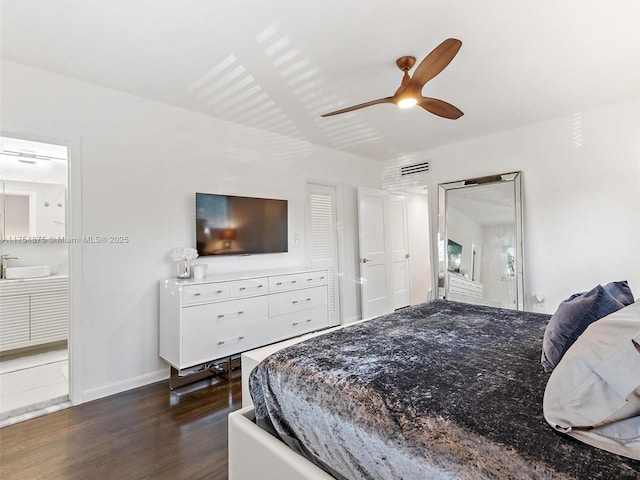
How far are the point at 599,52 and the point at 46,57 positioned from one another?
391 cm

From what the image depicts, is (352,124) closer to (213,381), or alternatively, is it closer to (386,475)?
(213,381)

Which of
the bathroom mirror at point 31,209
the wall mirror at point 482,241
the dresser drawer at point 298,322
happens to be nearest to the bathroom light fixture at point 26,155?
the bathroom mirror at point 31,209

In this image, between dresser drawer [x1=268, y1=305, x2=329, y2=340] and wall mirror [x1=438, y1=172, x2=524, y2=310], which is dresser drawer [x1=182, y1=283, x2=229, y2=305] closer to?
dresser drawer [x1=268, y1=305, x2=329, y2=340]

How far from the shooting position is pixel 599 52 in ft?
7.47

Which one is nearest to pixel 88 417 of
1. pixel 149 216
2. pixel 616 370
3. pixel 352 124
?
pixel 149 216

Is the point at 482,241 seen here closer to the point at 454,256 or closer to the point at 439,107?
the point at 454,256

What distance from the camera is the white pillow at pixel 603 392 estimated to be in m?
0.78

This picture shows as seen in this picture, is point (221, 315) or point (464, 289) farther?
point (464, 289)

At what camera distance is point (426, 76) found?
2037mm

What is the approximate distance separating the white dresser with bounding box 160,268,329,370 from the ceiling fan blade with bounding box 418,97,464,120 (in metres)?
2.01

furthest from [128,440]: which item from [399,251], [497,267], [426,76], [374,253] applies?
[399,251]

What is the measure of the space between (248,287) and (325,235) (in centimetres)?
173

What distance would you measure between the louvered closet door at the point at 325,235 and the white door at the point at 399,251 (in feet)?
3.84

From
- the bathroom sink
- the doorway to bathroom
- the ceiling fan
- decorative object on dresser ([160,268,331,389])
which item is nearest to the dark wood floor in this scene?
decorative object on dresser ([160,268,331,389])
